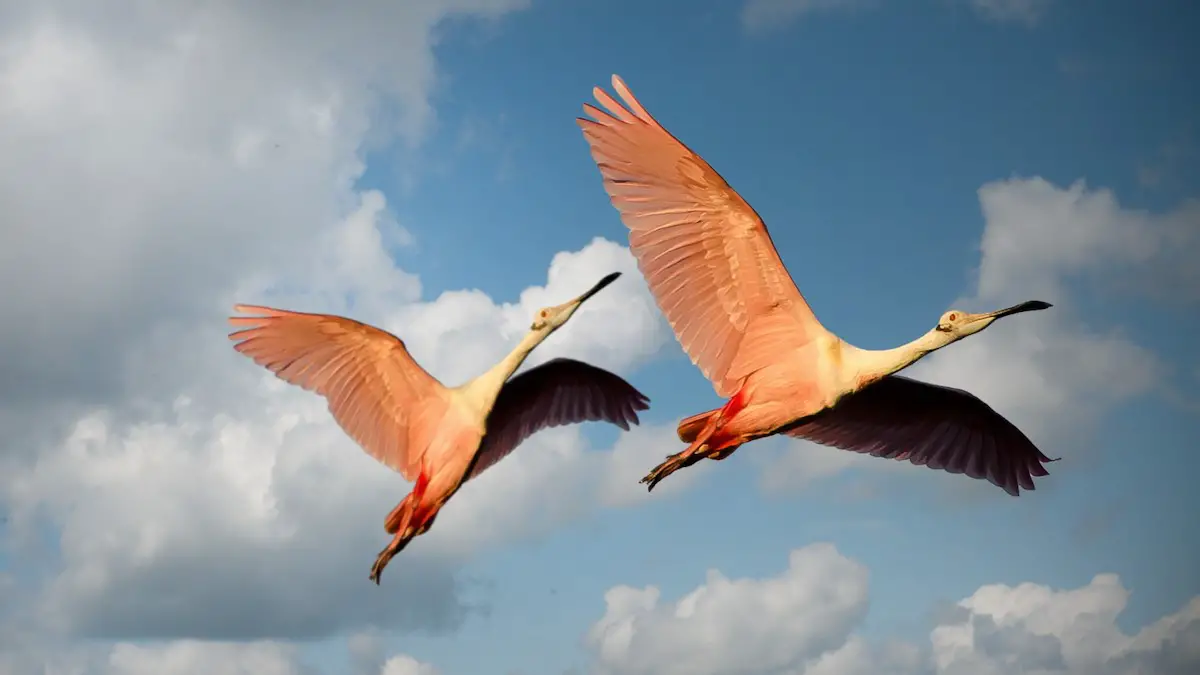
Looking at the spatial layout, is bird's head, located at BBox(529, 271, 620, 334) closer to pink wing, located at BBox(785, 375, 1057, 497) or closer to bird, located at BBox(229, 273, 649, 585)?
bird, located at BBox(229, 273, 649, 585)

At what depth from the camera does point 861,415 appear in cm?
1003

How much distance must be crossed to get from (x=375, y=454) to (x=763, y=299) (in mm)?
2908

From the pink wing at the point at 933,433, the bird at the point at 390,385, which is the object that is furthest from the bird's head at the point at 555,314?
the pink wing at the point at 933,433

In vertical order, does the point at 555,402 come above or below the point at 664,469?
above

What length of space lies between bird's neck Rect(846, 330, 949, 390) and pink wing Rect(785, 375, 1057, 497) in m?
1.18

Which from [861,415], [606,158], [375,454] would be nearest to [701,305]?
[606,158]

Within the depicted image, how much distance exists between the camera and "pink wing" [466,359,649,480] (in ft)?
34.9

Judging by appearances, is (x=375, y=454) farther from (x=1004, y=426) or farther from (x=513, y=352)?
(x=1004, y=426)

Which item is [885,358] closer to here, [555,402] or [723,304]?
[723,304]

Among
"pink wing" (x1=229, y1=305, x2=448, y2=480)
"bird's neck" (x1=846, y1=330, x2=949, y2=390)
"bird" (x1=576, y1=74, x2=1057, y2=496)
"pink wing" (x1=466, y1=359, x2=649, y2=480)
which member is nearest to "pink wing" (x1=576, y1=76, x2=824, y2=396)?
"bird" (x1=576, y1=74, x2=1057, y2=496)

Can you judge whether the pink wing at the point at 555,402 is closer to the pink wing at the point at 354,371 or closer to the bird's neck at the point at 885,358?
the pink wing at the point at 354,371

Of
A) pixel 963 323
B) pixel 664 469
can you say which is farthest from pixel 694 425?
pixel 963 323

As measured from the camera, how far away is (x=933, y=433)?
1017cm

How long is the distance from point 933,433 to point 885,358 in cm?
180
